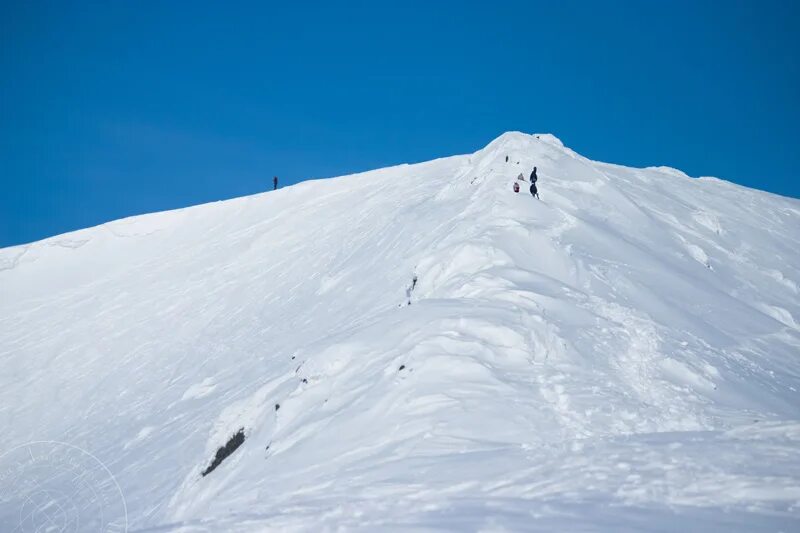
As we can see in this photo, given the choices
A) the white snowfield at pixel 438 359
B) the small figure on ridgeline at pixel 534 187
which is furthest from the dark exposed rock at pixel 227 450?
the small figure on ridgeline at pixel 534 187

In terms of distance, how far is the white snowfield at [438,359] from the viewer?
8.57m

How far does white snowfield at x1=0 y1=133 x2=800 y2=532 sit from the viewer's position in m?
8.57

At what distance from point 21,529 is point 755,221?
41452 millimetres

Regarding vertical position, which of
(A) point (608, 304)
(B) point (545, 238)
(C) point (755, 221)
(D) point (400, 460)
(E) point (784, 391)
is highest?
(C) point (755, 221)

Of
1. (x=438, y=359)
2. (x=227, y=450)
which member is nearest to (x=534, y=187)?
(x=438, y=359)

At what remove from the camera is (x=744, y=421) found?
1359 centimetres

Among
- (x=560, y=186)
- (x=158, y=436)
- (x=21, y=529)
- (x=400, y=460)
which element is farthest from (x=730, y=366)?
(x=21, y=529)

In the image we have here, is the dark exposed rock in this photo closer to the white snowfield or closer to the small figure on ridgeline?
the white snowfield

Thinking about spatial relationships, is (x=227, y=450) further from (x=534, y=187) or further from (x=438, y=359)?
(x=534, y=187)

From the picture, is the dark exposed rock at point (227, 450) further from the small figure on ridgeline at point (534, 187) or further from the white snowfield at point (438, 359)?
the small figure on ridgeline at point (534, 187)

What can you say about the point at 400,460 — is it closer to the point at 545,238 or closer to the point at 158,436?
the point at 545,238

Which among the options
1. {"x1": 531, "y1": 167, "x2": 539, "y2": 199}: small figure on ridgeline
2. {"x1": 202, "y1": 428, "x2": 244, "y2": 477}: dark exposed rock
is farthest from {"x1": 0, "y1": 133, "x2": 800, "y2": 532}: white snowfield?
{"x1": 531, "y1": 167, "x2": 539, "y2": 199}: small figure on ridgeline

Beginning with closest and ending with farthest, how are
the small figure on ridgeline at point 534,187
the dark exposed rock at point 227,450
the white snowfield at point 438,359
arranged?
the white snowfield at point 438,359 < the dark exposed rock at point 227,450 < the small figure on ridgeline at point 534,187

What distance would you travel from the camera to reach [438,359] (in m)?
13.8
